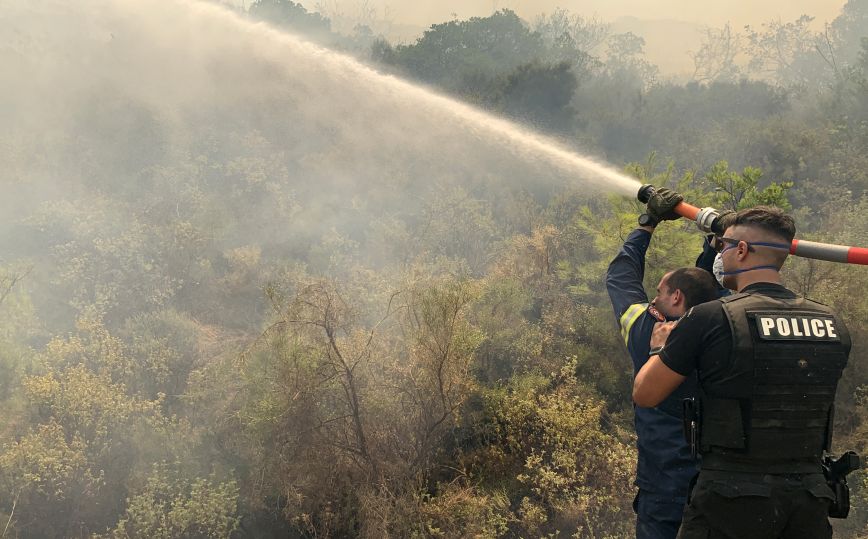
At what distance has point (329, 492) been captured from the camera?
10430 millimetres

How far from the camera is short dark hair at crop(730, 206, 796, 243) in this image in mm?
2658

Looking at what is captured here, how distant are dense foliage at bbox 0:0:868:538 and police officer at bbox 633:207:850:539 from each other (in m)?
7.26

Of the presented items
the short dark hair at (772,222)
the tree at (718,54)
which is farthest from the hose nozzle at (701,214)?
the tree at (718,54)

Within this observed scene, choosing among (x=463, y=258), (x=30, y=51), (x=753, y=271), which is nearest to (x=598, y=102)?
(x=463, y=258)

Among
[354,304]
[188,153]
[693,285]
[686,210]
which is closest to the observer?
[693,285]

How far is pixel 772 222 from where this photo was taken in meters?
2.67

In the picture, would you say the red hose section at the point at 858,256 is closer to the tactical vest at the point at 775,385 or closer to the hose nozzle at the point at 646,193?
the tactical vest at the point at 775,385

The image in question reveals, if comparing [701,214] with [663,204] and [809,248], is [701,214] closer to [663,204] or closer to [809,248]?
[663,204]

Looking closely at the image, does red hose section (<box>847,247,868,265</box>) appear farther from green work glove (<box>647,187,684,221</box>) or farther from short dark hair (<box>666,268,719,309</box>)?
green work glove (<box>647,187,684,221</box>)

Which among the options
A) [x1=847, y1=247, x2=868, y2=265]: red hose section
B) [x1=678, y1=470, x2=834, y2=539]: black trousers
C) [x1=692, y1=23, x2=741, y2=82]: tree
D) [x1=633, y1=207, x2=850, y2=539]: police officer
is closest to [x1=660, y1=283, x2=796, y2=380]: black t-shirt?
[x1=633, y1=207, x2=850, y2=539]: police officer

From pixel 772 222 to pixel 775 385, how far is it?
71 cm

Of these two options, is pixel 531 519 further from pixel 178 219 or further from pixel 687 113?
Answer: pixel 687 113

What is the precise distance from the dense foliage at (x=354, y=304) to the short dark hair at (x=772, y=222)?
7215mm

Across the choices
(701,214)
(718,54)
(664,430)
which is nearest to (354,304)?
(701,214)
